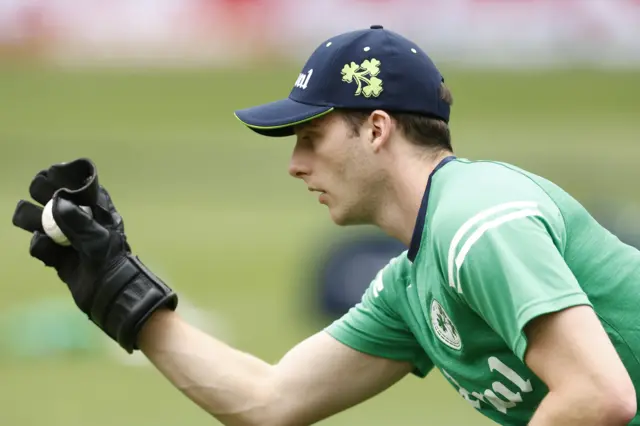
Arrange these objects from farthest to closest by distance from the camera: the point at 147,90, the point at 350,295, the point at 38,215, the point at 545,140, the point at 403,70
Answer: the point at 147,90 < the point at 545,140 < the point at 350,295 < the point at 38,215 < the point at 403,70

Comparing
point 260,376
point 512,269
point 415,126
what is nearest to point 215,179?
point 260,376

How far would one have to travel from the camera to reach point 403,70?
365 centimetres

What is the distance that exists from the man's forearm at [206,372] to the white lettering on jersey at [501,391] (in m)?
0.70

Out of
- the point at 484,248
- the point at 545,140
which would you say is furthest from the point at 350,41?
the point at 545,140

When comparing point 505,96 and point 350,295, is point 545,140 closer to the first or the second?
point 505,96

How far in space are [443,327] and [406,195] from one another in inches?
15.3

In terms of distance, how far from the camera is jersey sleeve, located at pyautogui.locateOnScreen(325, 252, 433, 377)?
409 cm

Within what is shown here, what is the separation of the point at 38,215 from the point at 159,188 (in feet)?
42.2

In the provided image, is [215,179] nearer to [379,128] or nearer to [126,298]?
[126,298]

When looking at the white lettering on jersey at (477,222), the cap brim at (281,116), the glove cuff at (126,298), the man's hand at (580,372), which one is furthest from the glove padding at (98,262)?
the man's hand at (580,372)

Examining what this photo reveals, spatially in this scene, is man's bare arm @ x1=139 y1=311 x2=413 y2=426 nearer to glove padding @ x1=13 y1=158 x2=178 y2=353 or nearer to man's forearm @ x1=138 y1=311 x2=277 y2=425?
man's forearm @ x1=138 y1=311 x2=277 y2=425

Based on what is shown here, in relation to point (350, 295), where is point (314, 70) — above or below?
above

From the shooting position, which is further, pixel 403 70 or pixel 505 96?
pixel 505 96

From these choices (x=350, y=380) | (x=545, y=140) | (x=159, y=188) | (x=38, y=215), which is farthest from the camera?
(x=545, y=140)
